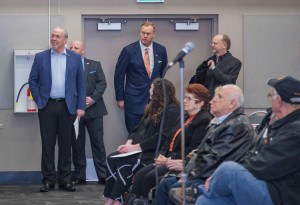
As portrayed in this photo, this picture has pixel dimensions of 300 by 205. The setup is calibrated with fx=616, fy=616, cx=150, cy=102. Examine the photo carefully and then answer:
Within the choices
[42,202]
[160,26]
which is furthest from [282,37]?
[42,202]

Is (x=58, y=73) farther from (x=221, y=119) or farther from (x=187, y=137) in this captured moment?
(x=221, y=119)

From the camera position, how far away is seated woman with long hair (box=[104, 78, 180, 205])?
5.24 m

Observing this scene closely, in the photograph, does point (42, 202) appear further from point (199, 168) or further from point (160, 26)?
point (160, 26)

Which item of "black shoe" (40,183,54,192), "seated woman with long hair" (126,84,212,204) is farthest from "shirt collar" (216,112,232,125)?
"black shoe" (40,183,54,192)

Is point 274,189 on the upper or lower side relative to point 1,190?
upper

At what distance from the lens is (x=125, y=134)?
7.87 m

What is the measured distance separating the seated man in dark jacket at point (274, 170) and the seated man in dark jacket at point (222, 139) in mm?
339

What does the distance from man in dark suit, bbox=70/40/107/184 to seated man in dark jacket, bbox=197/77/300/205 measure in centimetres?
395

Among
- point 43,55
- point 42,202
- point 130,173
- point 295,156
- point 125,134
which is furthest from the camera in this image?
point 125,134

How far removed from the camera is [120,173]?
17.3 feet

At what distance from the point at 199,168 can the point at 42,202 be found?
2.38 metres

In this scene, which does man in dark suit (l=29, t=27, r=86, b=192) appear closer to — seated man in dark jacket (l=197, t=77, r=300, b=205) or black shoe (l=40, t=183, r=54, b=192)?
black shoe (l=40, t=183, r=54, b=192)

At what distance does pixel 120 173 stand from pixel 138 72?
2.25 metres

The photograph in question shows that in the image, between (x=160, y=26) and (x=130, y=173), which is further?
(x=160, y=26)
